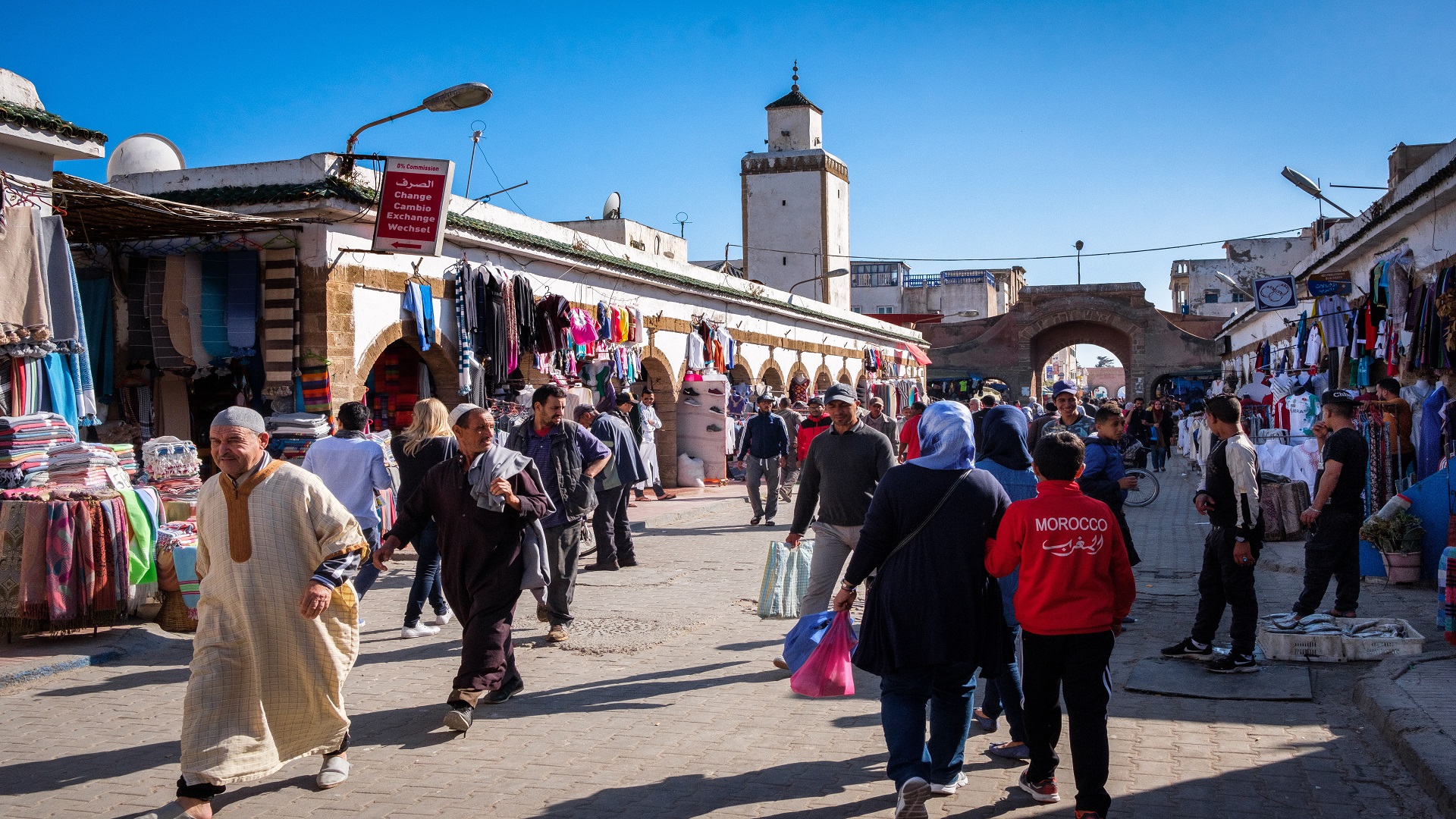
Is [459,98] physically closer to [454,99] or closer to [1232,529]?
[454,99]

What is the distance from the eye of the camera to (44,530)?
22.7 feet

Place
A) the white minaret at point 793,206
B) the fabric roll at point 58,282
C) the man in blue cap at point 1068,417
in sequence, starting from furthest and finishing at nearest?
the white minaret at point 793,206
the man in blue cap at point 1068,417
the fabric roll at point 58,282

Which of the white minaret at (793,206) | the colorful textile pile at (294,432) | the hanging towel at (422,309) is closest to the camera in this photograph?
the colorful textile pile at (294,432)

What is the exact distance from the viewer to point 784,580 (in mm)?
7199

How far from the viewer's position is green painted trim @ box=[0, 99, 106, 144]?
758 centimetres

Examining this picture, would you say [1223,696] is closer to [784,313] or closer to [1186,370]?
[784,313]

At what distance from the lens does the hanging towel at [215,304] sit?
10.6 m

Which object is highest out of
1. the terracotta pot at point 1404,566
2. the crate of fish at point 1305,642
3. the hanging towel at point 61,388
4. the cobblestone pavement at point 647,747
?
the hanging towel at point 61,388

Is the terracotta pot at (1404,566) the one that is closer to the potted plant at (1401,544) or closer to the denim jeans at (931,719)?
the potted plant at (1401,544)

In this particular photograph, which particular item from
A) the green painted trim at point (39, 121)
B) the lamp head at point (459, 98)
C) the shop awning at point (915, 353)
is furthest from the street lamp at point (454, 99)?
the shop awning at point (915, 353)

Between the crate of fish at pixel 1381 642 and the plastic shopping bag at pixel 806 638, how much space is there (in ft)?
11.5

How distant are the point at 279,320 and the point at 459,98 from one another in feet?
8.86

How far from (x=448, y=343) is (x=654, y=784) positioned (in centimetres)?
864

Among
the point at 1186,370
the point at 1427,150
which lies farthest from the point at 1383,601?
the point at 1186,370
